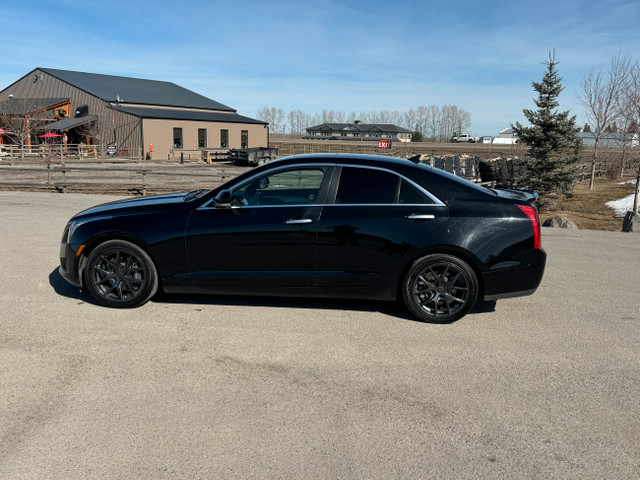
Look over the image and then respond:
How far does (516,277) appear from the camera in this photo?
5.09 meters

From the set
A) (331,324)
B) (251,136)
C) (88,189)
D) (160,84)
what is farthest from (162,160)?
(331,324)

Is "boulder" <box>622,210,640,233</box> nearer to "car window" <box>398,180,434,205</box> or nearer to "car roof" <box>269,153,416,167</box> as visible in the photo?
"car roof" <box>269,153,416,167</box>

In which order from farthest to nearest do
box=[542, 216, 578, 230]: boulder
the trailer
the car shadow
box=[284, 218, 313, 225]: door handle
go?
the trailer
box=[542, 216, 578, 230]: boulder
the car shadow
box=[284, 218, 313, 225]: door handle

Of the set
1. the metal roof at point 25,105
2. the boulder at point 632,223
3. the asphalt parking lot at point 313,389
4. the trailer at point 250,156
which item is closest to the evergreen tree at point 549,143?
the boulder at point 632,223

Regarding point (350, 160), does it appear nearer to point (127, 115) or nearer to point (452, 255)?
point (452, 255)

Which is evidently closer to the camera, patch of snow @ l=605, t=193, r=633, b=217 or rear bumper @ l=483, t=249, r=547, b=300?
rear bumper @ l=483, t=249, r=547, b=300

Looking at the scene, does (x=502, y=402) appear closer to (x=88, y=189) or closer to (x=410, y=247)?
(x=410, y=247)

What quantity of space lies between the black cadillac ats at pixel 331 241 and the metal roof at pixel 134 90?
161 ft

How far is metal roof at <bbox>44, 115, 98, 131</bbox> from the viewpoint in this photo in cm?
4704

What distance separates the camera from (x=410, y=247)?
198 inches

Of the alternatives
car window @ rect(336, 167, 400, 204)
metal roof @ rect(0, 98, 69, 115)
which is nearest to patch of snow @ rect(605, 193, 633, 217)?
car window @ rect(336, 167, 400, 204)

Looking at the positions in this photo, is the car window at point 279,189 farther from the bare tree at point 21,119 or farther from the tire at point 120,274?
the bare tree at point 21,119

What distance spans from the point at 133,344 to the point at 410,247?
2698mm

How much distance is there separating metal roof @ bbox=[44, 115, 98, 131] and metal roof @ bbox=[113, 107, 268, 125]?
9.89ft
